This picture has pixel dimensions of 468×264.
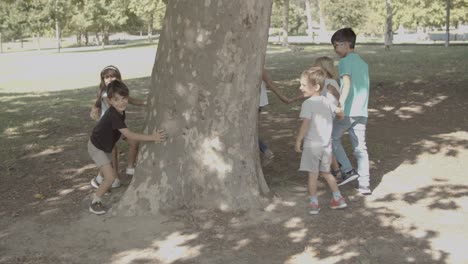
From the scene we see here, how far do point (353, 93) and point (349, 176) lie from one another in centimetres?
100

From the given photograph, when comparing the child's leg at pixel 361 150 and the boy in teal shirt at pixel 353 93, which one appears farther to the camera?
the child's leg at pixel 361 150

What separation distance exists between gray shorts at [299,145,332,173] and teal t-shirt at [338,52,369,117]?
76cm

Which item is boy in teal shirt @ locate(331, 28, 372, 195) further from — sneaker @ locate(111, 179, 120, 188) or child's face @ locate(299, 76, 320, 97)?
sneaker @ locate(111, 179, 120, 188)

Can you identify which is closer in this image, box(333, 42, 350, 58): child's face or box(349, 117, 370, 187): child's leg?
box(333, 42, 350, 58): child's face

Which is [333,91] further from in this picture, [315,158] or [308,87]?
[315,158]

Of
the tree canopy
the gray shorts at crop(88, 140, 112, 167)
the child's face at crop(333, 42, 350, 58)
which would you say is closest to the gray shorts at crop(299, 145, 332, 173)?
the child's face at crop(333, 42, 350, 58)

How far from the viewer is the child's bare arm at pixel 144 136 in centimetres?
539

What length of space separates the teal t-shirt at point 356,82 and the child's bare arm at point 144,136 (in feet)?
6.58

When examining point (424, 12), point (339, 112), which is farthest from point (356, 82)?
point (424, 12)

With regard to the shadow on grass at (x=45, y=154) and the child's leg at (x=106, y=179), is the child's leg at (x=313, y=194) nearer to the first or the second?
the child's leg at (x=106, y=179)

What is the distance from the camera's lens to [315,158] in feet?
17.7

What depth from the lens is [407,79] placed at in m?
17.8

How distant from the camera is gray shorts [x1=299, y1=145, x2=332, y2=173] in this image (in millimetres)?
5391

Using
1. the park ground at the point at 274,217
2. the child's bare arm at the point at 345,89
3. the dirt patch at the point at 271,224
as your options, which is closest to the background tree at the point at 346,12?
the park ground at the point at 274,217
